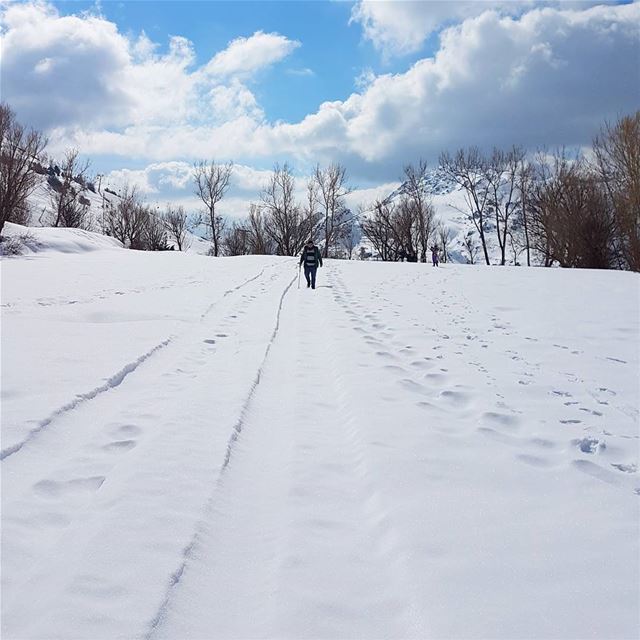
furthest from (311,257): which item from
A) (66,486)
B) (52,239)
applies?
(52,239)

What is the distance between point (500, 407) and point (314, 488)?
7.29 feet

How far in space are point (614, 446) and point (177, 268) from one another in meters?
18.8

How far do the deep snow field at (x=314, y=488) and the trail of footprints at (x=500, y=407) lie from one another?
0.08 ft

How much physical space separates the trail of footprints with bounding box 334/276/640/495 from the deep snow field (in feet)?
0.08

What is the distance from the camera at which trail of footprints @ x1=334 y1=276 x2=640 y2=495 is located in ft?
10.8

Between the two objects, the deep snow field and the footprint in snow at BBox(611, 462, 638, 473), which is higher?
the deep snow field

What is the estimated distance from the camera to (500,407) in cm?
426

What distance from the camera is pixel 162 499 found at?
265 centimetres

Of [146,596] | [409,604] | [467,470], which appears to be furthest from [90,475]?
[467,470]

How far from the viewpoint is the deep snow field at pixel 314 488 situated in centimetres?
192

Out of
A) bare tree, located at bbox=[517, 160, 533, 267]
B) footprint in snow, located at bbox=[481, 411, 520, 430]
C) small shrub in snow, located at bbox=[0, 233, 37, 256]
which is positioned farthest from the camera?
bare tree, located at bbox=[517, 160, 533, 267]

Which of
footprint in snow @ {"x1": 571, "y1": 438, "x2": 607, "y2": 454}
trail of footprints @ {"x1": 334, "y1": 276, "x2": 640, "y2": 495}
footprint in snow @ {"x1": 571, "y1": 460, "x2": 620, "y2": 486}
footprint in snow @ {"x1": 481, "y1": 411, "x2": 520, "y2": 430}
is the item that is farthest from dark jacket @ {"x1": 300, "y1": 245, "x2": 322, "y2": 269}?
footprint in snow @ {"x1": 571, "y1": 460, "x2": 620, "y2": 486}

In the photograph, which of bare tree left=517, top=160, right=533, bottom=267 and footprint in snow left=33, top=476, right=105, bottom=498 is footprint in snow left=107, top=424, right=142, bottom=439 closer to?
footprint in snow left=33, top=476, right=105, bottom=498

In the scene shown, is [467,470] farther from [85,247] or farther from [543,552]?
[85,247]
